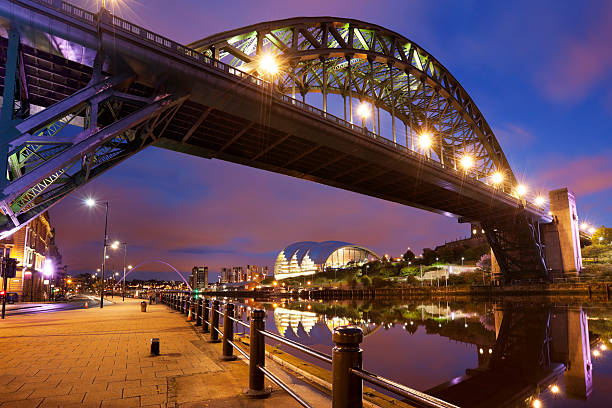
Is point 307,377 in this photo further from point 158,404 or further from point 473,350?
point 473,350

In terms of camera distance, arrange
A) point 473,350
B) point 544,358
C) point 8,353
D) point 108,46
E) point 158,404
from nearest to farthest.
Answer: point 158,404, point 8,353, point 544,358, point 473,350, point 108,46

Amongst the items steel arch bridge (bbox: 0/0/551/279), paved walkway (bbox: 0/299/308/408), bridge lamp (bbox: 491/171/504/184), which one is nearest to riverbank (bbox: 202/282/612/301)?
steel arch bridge (bbox: 0/0/551/279)

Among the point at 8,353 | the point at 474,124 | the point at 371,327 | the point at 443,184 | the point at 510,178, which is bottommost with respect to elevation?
the point at 371,327

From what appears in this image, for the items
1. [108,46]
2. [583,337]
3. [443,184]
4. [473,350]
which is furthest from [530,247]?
[108,46]

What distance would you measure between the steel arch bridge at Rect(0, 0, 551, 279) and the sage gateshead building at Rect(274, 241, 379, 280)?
296 ft

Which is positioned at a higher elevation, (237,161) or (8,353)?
(237,161)

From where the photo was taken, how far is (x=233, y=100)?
23906 millimetres

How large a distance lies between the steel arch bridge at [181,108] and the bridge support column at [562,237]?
1372cm

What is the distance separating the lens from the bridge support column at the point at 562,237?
60.6 metres

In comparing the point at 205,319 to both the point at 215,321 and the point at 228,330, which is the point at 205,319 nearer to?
the point at 215,321

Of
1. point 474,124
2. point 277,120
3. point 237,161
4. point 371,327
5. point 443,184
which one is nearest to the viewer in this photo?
point 371,327

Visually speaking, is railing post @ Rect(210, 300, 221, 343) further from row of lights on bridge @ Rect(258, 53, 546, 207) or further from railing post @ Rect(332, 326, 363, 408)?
row of lights on bridge @ Rect(258, 53, 546, 207)

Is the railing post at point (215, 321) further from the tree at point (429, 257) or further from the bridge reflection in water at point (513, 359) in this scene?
the tree at point (429, 257)

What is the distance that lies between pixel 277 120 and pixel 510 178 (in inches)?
2010
